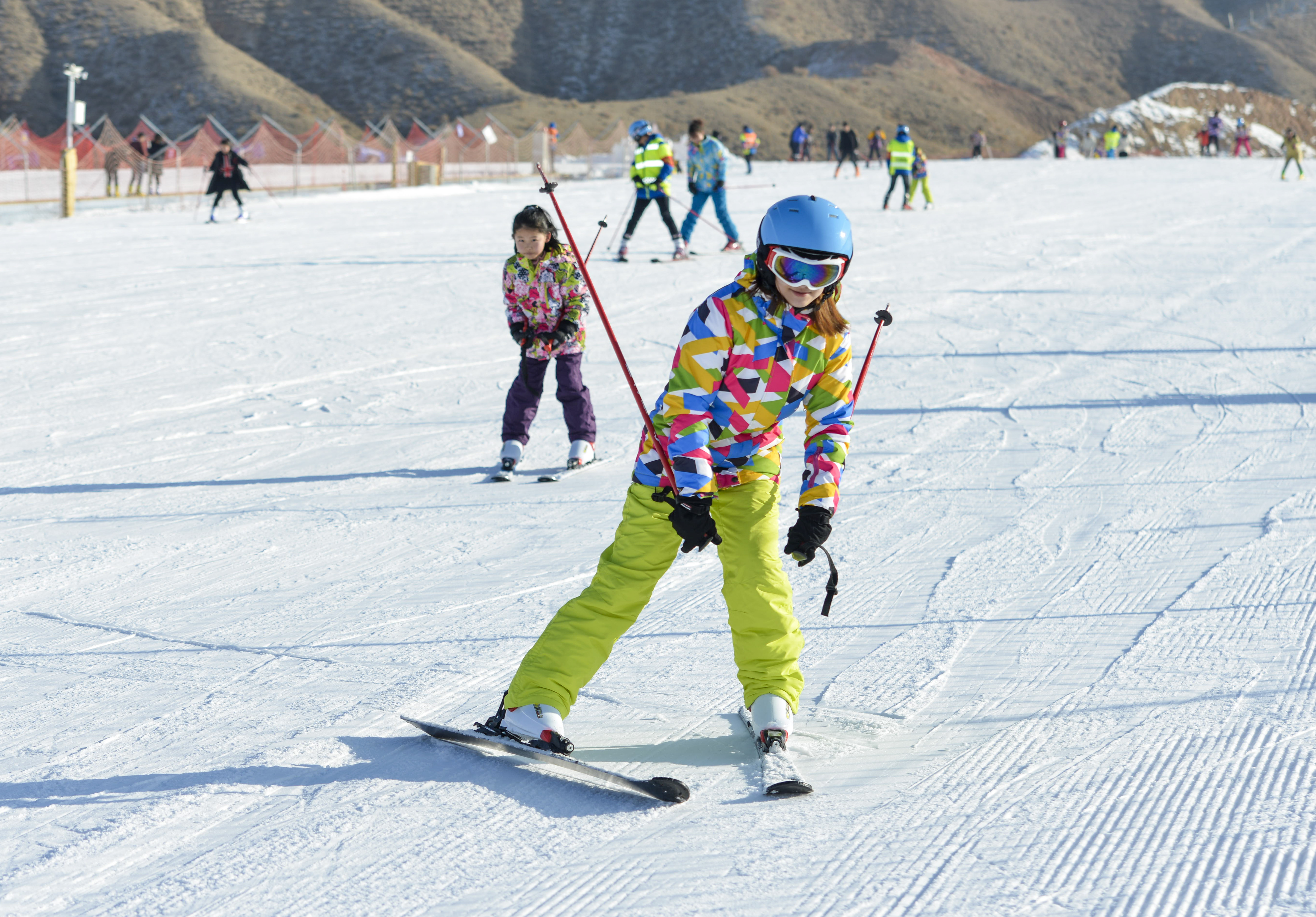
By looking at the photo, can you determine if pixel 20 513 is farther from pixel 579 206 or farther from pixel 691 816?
pixel 579 206

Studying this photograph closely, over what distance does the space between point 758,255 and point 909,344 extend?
7.14 metres

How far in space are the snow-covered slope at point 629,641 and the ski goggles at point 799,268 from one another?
1.28 m

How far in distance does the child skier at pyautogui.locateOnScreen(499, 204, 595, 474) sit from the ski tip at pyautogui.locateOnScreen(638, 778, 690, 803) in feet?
10.6

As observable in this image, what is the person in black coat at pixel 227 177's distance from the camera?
61.5 ft

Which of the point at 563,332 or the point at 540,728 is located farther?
the point at 563,332

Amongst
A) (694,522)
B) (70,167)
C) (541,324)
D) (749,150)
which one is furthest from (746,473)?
(749,150)

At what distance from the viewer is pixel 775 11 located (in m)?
77.8

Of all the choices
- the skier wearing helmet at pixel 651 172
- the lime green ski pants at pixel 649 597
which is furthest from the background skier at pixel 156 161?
the lime green ski pants at pixel 649 597

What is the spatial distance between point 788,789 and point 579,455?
374 centimetres

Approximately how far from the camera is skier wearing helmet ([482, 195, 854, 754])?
120 inches

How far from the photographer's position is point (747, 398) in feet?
10.2

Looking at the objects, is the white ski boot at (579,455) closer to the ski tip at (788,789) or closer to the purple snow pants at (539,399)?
the purple snow pants at (539,399)

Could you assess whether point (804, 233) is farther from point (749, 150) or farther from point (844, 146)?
point (749, 150)

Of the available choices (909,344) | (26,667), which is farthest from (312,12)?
(26,667)
